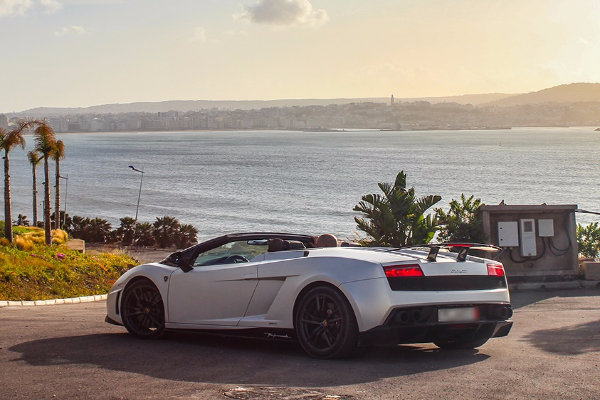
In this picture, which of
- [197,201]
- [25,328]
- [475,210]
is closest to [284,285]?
[25,328]

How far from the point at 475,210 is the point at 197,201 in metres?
79.7

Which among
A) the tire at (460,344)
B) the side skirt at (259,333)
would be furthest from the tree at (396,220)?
the side skirt at (259,333)

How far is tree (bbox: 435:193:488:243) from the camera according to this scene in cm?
1549

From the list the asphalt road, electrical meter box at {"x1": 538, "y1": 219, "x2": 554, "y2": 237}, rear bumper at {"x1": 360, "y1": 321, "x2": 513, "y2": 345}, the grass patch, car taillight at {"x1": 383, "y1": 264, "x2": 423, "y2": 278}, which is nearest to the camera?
the asphalt road

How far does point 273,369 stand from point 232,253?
1.91 metres

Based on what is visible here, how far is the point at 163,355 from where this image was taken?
761 centimetres

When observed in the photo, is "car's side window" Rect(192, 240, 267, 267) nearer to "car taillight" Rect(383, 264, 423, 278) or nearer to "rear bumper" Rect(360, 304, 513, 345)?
"car taillight" Rect(383, 264, 423, 278)

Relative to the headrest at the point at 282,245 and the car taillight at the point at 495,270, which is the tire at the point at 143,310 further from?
the car taillight at the point at 495,270

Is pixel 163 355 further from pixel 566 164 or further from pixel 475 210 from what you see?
pixel 566 164

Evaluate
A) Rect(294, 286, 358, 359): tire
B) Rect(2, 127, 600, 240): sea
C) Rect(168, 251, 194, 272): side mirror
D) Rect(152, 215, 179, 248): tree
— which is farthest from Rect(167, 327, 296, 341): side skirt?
Rect(2, 127, 600, 240): sea

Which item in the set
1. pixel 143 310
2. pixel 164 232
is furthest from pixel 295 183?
pixel 143 310

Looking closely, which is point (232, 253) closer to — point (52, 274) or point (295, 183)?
point (52, 274)

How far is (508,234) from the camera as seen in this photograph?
15.4 m

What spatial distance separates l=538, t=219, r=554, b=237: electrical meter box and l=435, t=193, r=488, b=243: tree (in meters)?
1.05
